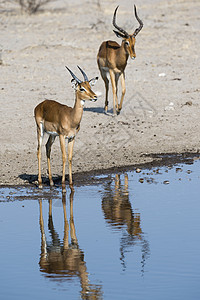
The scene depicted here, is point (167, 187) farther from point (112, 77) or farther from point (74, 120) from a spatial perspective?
point (112, 77)

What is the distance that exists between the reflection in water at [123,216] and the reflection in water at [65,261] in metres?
0.42

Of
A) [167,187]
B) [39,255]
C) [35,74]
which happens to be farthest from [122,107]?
[39,255]

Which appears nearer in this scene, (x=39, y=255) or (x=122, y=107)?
(x=39, y=255)

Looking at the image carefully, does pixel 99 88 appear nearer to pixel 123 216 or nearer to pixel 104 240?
pixel 123 216

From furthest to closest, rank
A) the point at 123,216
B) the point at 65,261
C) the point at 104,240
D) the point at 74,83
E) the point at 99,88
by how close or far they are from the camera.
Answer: the point at 99,88, the point at 74,83, the point at 123,216, the point at 104,240, the point at 65,261

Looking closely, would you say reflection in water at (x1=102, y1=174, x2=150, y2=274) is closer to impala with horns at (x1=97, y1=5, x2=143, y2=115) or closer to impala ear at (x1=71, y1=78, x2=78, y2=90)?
impala ear at (x1=71, y1=78, x2=78, y2=90)

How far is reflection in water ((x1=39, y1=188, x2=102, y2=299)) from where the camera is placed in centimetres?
607

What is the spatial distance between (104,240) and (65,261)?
0.64m

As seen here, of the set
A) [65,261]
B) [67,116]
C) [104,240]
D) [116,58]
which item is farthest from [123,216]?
[116,58]

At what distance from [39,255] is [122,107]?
8.31 m

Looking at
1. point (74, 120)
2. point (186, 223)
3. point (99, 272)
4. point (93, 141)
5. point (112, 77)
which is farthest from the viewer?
point (112, 77)

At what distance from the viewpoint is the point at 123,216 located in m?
8.38

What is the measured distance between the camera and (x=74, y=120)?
9.63 metres

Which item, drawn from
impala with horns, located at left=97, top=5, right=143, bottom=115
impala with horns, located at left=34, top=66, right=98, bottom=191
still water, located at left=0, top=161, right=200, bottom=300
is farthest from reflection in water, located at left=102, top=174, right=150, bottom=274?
impala with horns, located at left=97, top=5, right=143, bottom=115
